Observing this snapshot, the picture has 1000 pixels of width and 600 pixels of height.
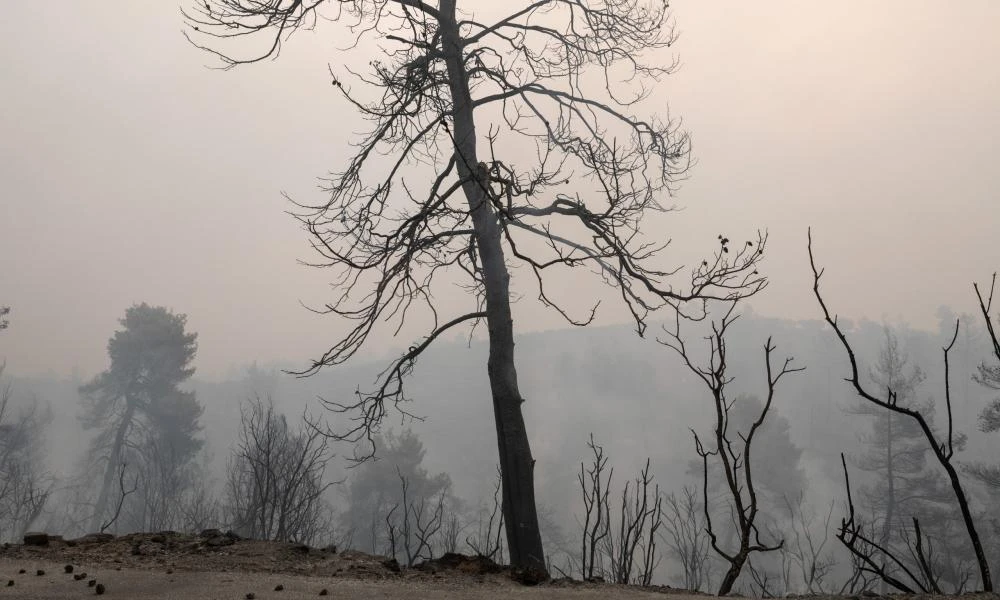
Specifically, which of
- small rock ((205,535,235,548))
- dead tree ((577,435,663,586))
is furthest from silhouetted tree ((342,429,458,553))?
small rock ((205,535,235,548))

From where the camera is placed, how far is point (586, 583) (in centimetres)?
327

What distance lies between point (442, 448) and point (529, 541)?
78350 mm

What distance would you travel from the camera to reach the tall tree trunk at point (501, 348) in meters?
6.01

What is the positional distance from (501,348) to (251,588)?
3.98 meters

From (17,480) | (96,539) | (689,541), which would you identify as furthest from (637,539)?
(17,480)

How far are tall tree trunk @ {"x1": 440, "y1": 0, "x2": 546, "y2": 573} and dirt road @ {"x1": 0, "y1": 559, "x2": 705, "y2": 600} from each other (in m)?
2.82

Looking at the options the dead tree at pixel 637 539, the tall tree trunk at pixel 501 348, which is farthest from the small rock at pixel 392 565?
the tall tree trunk at pixel 501 348

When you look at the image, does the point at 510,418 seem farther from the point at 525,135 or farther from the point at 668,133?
the point at 668,133

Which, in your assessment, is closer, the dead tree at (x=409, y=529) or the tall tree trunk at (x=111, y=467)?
the dead tree at (x=409, y=529)

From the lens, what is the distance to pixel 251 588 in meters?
2.78

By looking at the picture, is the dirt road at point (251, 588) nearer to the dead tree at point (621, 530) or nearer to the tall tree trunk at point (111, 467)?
the dead tree at point (621, 530)

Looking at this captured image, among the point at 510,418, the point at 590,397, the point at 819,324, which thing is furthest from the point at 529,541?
the point at 819,324

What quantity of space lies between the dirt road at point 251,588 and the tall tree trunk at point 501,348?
2.82m

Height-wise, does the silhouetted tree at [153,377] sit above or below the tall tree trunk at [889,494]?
above
